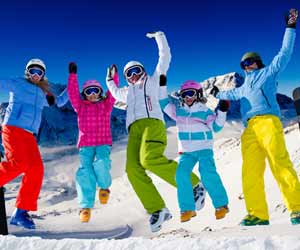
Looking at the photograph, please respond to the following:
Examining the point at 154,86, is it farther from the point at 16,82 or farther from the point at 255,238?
the point at 255,238

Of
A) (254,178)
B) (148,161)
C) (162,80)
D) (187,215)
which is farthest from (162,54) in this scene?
(187,215)

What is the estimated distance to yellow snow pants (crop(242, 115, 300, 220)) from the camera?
522 cm

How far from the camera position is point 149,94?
585 centimetres

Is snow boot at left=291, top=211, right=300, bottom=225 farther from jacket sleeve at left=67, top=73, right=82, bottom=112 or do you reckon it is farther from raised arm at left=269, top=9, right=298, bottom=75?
jacket sleeve at left=67, top=73, right=82, bottom=112

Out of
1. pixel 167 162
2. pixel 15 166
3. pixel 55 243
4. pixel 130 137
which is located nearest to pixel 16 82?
pixel 15 166

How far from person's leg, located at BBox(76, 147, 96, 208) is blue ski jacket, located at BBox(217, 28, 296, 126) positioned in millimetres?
2170

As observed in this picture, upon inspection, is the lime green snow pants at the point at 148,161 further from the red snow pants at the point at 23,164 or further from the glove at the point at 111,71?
the red snow pants at the point at 23,164

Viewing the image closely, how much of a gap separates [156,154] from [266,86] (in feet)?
5.47

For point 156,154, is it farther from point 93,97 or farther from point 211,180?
point 93,97

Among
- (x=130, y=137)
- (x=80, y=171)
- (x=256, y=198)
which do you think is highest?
(x=130, y=137)

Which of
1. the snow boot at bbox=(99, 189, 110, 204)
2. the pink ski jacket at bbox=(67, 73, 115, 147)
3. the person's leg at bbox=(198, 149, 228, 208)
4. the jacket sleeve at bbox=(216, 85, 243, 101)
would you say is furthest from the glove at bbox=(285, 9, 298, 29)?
the snow boot at bbox=(99, 189, 110, 204)

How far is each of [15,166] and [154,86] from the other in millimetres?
2080

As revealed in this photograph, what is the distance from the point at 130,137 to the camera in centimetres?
585

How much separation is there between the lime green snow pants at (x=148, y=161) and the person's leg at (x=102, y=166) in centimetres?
40
